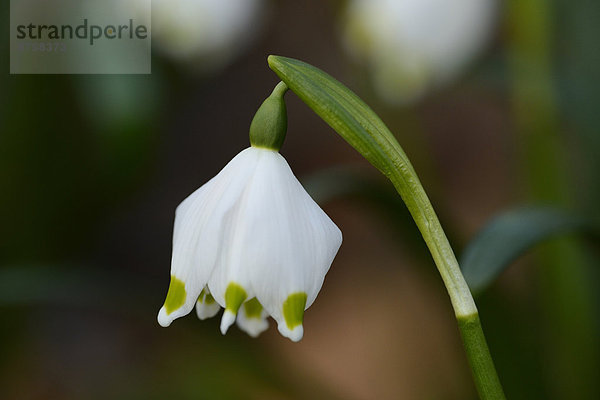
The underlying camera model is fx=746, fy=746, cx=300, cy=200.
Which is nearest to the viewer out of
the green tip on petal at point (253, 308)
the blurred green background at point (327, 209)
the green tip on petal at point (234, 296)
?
the green tip on petal at point (234, 296)

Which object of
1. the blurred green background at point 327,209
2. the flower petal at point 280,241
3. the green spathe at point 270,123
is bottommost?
the blurred green background at point 327,209

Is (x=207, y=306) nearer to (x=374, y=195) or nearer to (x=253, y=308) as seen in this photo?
(x=253, y=308)

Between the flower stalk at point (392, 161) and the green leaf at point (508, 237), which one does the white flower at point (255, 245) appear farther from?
the green leaf at point (508, 237)

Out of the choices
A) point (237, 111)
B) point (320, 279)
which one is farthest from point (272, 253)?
point (237, 111)

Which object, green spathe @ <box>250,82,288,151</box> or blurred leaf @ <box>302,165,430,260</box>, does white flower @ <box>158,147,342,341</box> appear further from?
blurred leaf @ <box>302,165,430,260</box>

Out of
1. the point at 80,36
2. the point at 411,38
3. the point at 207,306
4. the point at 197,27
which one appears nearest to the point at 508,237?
the point at 207,306

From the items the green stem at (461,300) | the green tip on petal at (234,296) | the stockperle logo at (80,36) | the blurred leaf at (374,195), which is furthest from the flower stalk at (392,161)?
the stockperle logo at (80,36)

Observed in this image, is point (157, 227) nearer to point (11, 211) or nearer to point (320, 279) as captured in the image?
point (11, 211)
